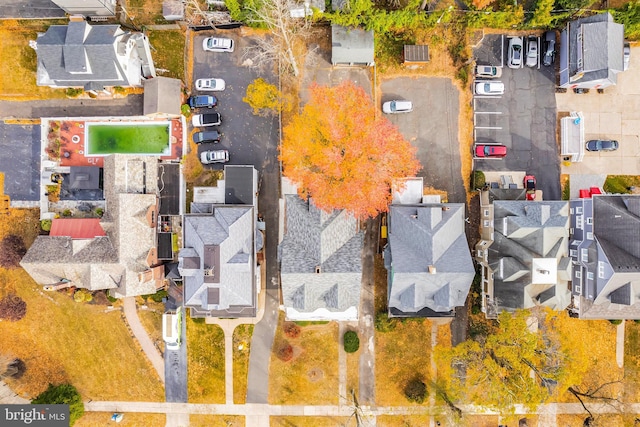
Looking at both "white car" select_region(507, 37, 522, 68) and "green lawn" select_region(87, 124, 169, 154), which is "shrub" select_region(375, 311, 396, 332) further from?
"white car" select_region(507, 37, 522, 68)

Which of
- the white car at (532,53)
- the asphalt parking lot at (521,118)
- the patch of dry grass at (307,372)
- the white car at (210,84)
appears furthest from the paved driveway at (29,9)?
the white car at (532,53)

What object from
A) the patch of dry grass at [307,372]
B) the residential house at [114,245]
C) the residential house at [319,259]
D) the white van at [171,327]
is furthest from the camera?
the patch of dry grass at [307,372]

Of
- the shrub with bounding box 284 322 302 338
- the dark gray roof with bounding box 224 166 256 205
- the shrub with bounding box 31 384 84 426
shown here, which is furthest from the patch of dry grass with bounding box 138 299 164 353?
the dark gray roof with bounding box 224 166 256 205

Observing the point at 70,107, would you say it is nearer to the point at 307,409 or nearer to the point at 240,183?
the point at 240,183

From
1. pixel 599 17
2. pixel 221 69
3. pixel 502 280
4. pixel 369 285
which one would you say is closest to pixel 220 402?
pixel 369 285

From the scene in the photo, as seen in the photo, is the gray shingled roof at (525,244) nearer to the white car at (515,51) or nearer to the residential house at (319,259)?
the residential house at (319,259)

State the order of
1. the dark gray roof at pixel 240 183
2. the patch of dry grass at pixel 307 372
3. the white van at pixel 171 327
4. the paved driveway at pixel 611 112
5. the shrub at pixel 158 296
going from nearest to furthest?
the dark gray roof at pixel 240 183
the white van at pixel 171 327
the shrub at pixel 158 296
the paved driveway at pixel 611 112
the patch of dry grass at pixel 307 372
